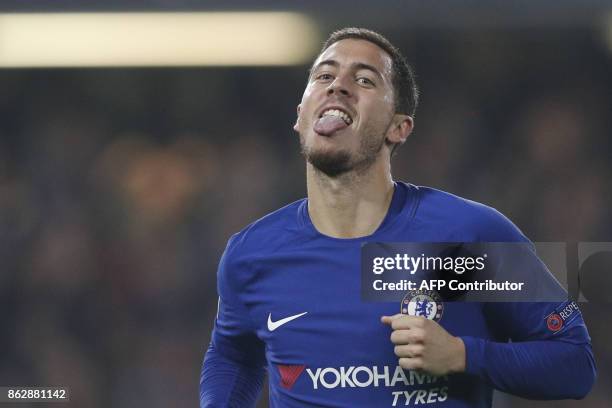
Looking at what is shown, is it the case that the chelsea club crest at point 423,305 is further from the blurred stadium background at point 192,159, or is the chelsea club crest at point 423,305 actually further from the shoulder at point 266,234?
the blurred stadium background at point 192,159

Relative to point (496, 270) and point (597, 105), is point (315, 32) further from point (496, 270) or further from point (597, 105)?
point (496, 270)

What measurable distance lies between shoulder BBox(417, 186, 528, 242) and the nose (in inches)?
10.3

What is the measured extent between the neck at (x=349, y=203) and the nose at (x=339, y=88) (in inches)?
6.1

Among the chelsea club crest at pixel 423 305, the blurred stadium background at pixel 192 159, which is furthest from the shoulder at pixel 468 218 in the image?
the blurred stadium background at pixel 192 159

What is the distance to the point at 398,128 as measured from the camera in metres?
1.69

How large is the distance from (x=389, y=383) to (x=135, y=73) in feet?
9.21

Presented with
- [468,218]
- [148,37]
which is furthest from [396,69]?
[148,37]

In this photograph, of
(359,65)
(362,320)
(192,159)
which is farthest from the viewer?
(192,159)

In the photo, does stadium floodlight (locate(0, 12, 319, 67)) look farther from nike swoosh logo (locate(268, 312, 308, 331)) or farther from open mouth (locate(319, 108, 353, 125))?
nike swoosh logo (locate(268, 312, 308, 331))

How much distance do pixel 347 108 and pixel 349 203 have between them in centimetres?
19

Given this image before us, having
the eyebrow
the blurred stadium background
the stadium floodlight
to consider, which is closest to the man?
the eyebrow

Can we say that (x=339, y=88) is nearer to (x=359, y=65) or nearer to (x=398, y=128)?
(x=359, y=65)

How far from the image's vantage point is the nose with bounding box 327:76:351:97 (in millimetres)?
1584

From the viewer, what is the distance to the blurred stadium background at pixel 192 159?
3316 mm
